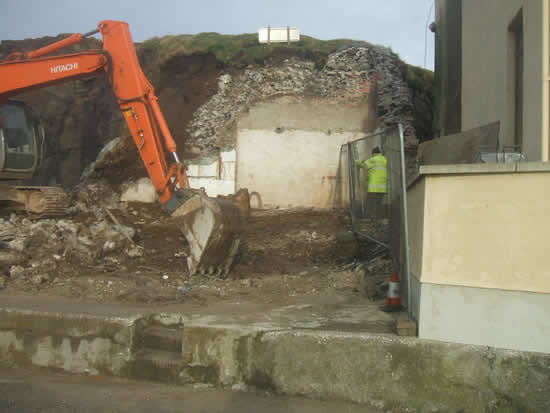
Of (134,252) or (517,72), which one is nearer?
(517,72)

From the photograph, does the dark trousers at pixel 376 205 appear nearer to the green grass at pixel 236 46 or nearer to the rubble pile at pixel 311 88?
the rubble pile at pixel 311 88

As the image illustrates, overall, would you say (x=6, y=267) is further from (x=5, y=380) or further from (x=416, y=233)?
(x=416, y=233)

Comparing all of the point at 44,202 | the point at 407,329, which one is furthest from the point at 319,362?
the point at 44,202

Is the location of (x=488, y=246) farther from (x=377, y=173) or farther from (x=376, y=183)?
(x=376, y=183)

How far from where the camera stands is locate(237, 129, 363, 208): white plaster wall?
39.7 feet

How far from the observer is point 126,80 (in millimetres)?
8406

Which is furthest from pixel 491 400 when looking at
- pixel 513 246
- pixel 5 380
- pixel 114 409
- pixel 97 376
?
pixel 5 380

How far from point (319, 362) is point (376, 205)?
3403 millimetres

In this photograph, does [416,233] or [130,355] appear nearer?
[416,233]

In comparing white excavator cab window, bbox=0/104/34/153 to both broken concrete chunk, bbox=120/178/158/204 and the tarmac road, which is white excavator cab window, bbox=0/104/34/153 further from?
the tarmac road

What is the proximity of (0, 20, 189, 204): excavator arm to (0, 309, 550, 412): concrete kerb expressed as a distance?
3.32 metres

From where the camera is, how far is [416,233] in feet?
13.4

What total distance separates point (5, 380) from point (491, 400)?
4367 mm

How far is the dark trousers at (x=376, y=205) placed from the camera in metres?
6.48
